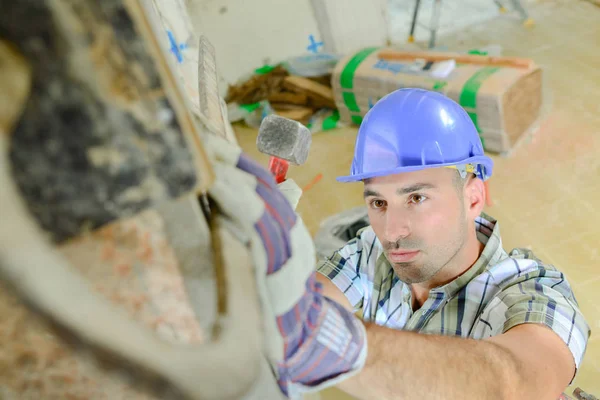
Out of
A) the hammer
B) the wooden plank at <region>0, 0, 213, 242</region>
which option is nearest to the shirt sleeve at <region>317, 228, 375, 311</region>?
the hammer

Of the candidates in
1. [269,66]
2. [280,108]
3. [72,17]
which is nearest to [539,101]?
[280,108]

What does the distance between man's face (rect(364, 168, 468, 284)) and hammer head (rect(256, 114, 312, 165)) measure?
57 centimetres

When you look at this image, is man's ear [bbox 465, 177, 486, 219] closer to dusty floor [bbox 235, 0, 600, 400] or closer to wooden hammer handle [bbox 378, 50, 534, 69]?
dusty floor [bbox 235, 0, 600, 400]

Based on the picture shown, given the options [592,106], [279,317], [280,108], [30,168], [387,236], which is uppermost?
[30,168]

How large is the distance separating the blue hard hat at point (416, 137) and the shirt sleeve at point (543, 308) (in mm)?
377

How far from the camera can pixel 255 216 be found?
0.53m

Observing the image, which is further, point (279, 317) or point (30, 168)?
point (279, 317)

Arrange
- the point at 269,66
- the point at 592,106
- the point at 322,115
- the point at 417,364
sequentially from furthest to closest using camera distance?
the point at 269,66 < the point at 322,115 < the point at 592,106 < the point at 417,364

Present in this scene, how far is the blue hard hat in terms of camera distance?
1.42m

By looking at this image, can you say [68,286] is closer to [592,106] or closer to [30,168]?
[30,168]

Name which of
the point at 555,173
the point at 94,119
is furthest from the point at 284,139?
the point at 555,173

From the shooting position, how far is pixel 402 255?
1415 millimetres

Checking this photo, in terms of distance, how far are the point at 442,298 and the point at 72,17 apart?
4.32 feet

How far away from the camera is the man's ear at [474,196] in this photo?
4.80 ft
